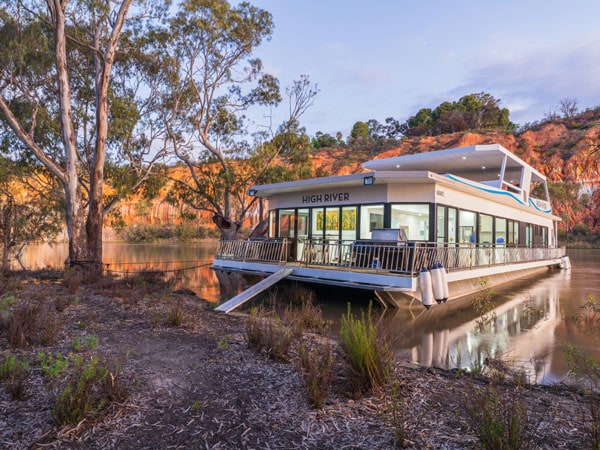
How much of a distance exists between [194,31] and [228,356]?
58.7 ft

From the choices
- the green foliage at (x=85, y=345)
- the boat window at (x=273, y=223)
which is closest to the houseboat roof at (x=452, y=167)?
the boat window at (x=273, y=223)

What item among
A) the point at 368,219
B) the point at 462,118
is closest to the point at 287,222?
the point at 368,219

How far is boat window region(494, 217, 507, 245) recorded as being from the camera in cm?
1611

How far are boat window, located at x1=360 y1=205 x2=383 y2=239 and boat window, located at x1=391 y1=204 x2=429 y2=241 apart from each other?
55 centimetres

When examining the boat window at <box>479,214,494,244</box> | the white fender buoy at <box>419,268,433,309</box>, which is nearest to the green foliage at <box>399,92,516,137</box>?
the boat window at <box>479,214,494,244</box>

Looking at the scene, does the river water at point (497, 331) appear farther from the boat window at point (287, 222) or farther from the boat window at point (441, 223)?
the boat window at point (287, 222)

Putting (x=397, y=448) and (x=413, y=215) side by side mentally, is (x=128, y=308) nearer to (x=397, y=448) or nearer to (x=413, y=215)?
(x=397, y=448)

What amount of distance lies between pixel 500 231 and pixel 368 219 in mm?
7206

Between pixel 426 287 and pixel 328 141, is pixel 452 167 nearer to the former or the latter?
pixel 426 287

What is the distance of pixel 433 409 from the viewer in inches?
136

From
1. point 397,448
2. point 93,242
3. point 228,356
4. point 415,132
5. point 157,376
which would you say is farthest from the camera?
point 415,132

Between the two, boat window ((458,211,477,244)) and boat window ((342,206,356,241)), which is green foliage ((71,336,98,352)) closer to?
boat window ((342,206,356,241))

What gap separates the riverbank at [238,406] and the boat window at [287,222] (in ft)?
30.5

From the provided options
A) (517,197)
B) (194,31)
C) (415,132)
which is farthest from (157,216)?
(517,197)
